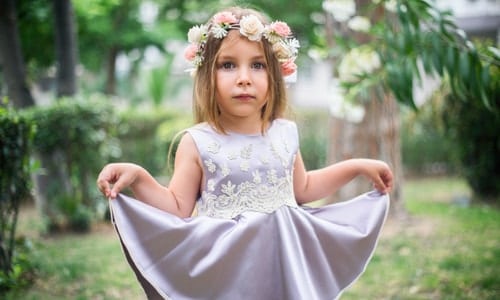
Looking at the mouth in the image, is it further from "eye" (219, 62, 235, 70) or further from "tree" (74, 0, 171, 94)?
"tree" (74, 0, 171, 94)

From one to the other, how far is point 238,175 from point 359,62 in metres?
2.07

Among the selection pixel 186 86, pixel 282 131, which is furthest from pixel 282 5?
pixel 282 131

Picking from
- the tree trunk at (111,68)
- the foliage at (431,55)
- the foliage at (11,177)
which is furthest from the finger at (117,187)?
the tree trunk at (111,68)

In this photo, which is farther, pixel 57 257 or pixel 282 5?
pixel 282 5

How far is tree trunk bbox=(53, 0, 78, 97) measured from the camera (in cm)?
750

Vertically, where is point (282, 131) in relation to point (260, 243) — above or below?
above

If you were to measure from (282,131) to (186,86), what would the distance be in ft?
94.5

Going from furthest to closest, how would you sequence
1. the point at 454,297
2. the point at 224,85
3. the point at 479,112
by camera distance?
the point at 479,112
the point at 454,297
the point at 224,85

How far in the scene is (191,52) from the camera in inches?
96.3

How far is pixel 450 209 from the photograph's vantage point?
783 cm

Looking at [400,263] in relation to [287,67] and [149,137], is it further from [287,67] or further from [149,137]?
[149,137]

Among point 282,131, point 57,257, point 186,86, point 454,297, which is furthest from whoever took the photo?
point 186,86

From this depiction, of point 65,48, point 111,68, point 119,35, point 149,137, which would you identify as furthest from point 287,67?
point 111,68

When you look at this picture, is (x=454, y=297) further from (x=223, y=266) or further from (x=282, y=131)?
(x=223, y=266)
